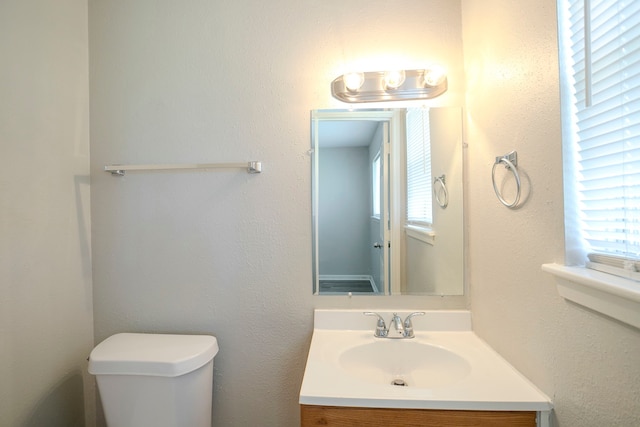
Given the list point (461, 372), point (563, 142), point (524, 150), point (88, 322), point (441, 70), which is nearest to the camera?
point (563, 142)

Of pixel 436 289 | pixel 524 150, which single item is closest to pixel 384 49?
pixel 524 150

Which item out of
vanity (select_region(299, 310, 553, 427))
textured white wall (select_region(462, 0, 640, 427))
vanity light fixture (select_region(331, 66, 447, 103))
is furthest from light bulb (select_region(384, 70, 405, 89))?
vanity (select_region(299, 310, 553, 427))

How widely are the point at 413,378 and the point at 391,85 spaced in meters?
1.16

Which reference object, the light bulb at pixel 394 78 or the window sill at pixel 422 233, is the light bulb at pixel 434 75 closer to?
the light bulb at pixel 394 78

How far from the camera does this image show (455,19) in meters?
1.21

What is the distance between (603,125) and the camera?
606 millimetres

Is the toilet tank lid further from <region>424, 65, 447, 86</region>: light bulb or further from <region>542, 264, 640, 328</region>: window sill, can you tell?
<region>424, 65, 447, 86</region>: light bulb

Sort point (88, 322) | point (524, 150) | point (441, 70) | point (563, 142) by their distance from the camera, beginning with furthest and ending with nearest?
point (88, 322) → point (441, 70) → point (524, 150) → point (563, 142)

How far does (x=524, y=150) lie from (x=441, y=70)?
522mm

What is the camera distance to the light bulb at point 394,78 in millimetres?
1146

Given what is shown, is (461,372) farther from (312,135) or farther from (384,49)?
(384,49)

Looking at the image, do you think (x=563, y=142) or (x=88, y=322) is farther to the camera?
(x=88, y=322)

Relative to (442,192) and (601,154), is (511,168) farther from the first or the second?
(442,192)

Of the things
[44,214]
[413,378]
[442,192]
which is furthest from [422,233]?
[44,214]
